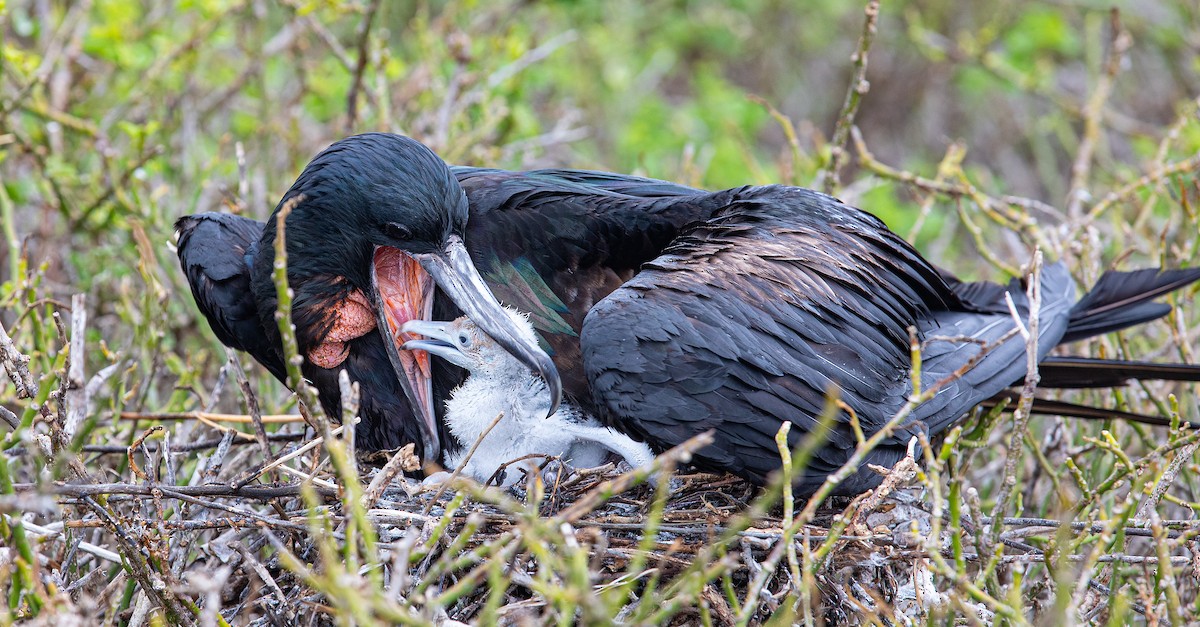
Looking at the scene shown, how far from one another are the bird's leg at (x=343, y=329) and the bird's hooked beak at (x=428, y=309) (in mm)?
40

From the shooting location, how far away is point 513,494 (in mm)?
2658

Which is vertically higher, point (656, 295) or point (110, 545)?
point (656, 295)

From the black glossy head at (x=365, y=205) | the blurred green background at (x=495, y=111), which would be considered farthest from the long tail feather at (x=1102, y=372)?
the black glossy head at (x=365, y=205)

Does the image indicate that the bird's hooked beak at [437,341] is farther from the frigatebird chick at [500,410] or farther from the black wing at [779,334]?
the black wing at [779,334]

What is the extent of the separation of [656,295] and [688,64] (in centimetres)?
498

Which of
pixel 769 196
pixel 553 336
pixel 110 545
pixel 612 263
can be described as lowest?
pixel 110 545

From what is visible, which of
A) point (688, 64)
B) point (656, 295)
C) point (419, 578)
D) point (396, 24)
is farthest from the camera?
point (688, 64)

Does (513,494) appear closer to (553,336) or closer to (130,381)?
(553,336)

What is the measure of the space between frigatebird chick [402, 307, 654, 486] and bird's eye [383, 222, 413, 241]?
0.67 feet

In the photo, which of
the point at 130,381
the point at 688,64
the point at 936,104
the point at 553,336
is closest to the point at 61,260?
the point at 130,381

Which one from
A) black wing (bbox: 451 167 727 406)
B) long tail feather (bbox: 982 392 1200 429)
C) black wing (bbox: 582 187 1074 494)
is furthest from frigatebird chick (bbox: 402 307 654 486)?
long tail feather (bbox: 982 392 1200 429)

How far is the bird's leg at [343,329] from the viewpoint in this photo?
2.78 meters

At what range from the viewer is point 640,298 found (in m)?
2.50

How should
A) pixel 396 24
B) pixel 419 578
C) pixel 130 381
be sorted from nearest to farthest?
pixel 419 578 → pixel 130 381 → pixel 396 24
